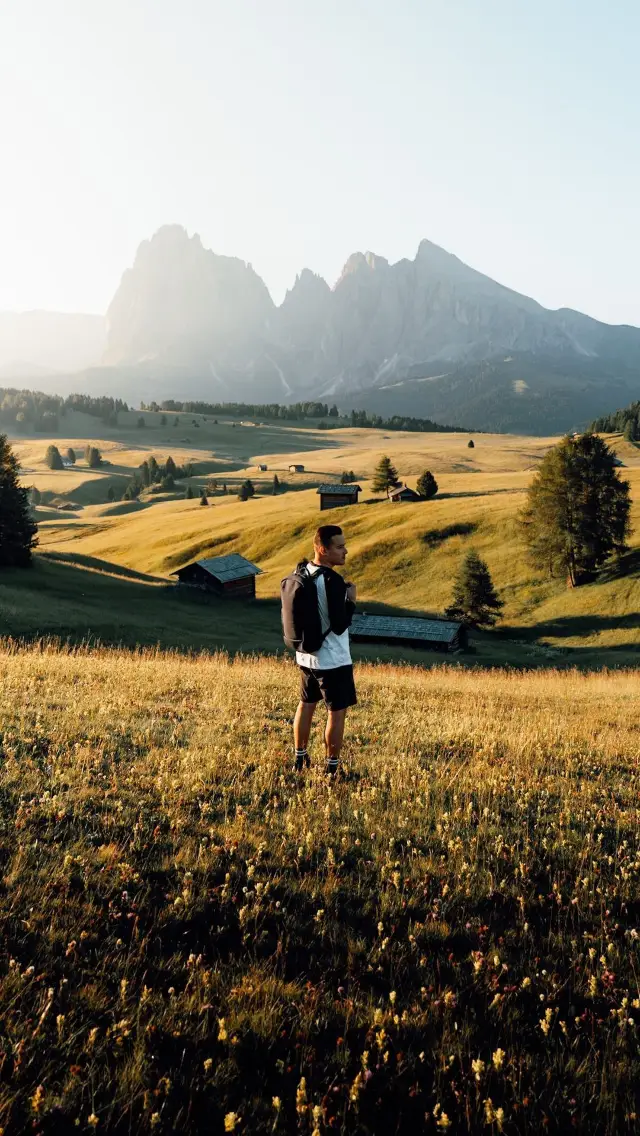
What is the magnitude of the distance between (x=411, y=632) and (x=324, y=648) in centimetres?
4744

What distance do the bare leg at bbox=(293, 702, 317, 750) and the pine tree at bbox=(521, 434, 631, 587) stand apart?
213ft

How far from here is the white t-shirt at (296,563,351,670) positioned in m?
8.43

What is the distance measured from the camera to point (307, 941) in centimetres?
504

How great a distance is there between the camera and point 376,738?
1065 centimetres

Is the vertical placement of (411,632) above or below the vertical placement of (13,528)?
below

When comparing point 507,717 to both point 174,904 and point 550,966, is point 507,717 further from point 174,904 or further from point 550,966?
point 174,904

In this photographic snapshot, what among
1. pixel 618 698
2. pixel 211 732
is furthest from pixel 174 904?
Answer: pixel 618 698

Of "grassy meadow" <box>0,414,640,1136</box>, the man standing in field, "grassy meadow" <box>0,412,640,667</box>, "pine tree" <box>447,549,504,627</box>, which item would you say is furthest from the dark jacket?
"pine tree" <box>447,549,504,627</box>

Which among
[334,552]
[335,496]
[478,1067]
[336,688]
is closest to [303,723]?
[336,688]

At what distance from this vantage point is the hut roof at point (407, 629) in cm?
5350

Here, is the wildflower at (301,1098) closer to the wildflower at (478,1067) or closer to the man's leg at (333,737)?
the wildflower at (478,1067)

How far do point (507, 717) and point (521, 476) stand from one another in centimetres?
11241

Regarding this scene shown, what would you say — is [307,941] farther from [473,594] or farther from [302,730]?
[473,594]

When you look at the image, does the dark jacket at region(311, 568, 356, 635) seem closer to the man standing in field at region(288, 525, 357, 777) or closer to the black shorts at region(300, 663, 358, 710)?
the man standing in field at region(288, 525, 357, 777)
